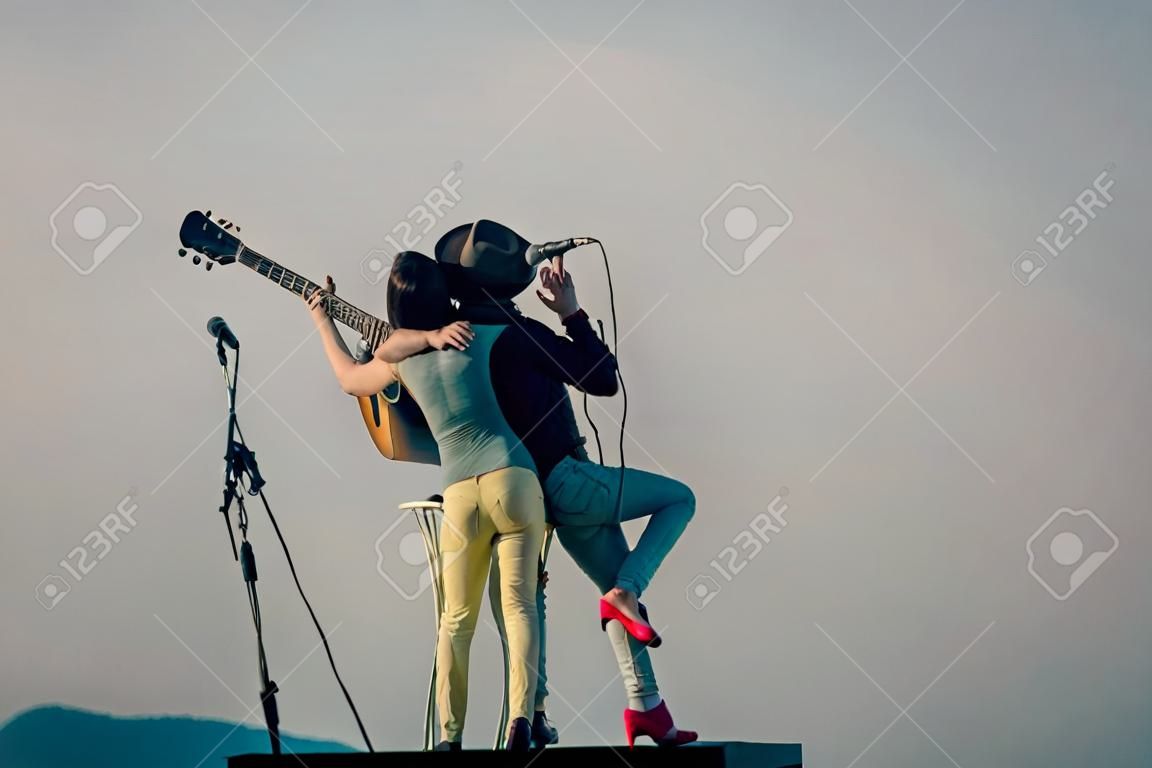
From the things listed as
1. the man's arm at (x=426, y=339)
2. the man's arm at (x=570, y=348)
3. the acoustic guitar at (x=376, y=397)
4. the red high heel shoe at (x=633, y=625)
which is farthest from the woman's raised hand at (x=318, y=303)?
the red high heel shoe at (x=633, y=625)

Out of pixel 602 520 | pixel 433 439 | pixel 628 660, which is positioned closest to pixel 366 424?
pixel 433 439

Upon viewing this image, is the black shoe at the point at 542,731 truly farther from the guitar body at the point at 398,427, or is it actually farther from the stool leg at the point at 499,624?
the guitar body at the point at 398,427

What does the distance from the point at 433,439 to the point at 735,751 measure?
2.00 meters

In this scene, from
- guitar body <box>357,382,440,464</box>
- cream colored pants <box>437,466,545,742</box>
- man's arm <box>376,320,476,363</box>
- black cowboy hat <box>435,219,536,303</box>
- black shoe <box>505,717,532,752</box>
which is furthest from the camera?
guitar body <box>357,382,440,464</box>

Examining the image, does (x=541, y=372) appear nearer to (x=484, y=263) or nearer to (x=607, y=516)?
(x=484, y=263)

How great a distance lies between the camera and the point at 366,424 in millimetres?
7000

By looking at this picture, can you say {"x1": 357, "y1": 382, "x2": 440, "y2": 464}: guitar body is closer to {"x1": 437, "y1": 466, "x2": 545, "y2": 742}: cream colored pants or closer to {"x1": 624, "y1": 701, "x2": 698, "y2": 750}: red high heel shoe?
{"x1": 437, "y1": 466, "x2": 545, "y2": 742}: cream colored pants

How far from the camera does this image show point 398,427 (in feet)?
22.6

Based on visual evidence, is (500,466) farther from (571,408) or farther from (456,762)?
(456,762)

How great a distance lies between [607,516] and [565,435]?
0.42m

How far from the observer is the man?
655 centimetres

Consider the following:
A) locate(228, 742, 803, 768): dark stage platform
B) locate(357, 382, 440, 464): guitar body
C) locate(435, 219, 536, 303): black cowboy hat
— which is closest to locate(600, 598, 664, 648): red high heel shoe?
locate(228, 742, 803, 768): dark stage platform

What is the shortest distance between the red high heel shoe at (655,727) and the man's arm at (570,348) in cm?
139

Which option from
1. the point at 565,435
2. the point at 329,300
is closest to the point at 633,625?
the point at 565,435
